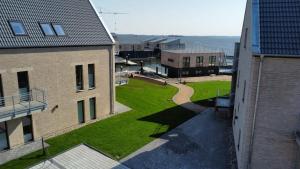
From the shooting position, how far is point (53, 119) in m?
17.6

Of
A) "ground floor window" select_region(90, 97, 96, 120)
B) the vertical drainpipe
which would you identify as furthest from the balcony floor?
the vertical drainpipe

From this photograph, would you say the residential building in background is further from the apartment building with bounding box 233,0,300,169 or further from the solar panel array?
the apartment building with bounding box 233,0,300,169

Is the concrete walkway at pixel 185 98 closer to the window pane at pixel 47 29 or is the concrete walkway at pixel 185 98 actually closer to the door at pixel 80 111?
the door at pixel 80 111

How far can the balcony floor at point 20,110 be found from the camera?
13930 millimetres

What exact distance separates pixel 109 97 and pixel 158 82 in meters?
16.6

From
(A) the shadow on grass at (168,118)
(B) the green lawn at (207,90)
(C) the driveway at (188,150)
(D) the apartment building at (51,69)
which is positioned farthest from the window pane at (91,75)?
(B) the green lawn at (207,90)

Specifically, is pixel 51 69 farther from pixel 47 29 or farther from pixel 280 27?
pixel 280 27

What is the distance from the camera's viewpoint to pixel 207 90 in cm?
3403

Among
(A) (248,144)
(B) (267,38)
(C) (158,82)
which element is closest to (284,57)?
(B) (267,38)

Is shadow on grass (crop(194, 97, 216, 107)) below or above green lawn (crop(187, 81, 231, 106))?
below

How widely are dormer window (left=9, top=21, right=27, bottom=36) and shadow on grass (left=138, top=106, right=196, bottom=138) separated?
425 inches

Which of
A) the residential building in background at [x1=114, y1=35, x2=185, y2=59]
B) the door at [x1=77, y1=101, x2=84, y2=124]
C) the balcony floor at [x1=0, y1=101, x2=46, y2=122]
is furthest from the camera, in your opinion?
the residential building in background at [x1=114, y1=35, x2=185, y2=59]

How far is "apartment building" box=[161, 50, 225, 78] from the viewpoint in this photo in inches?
1743

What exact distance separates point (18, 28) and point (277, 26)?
565 inches
